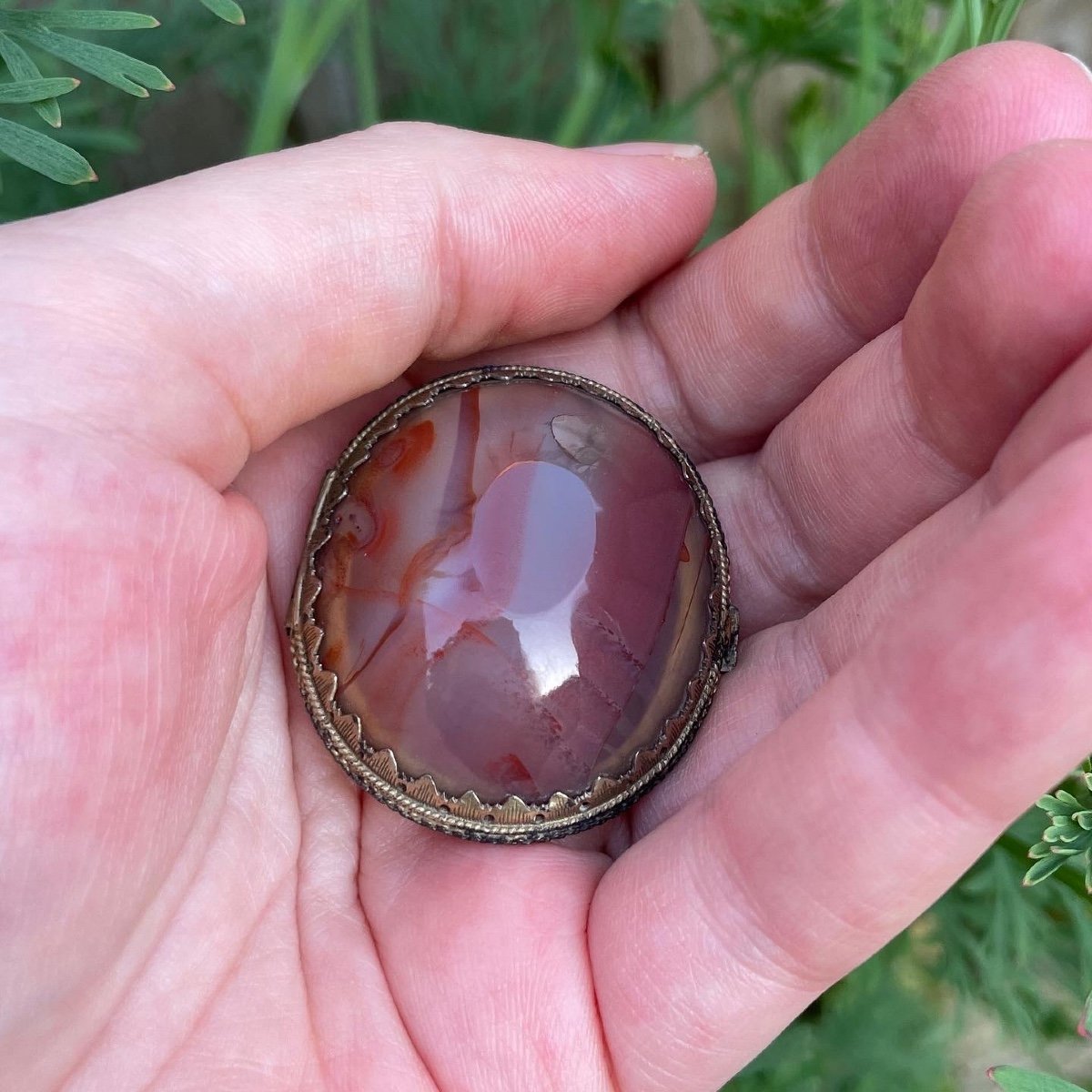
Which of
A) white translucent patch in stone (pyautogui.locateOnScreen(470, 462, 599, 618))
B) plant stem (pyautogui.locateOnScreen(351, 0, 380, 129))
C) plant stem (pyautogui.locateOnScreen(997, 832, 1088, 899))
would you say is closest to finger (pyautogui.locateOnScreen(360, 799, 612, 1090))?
white translucent patch in stone (pyautogui.locateOnScreen(470, 462, 599, 618))

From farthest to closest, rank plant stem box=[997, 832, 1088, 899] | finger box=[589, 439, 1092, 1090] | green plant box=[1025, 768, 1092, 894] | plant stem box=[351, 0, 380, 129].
→ plant stem box=[351, 0, 380, 129] < plant stem box=[997, 832, 1088, 899] < green plant box=[1025, 768, 1092, 894] < finger box=[589, 439, 1092, 1090]

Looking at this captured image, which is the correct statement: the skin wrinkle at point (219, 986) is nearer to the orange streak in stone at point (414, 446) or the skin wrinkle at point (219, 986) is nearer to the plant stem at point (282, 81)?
the orange streak in stone at point (414, 446)

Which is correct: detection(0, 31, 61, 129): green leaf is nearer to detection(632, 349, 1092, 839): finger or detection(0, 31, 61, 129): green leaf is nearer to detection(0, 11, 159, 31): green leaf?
detection(0, 11, 159, 31): green leaf

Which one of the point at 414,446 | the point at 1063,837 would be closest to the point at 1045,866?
the point at 1063,837

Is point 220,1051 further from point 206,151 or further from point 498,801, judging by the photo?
point 206,151

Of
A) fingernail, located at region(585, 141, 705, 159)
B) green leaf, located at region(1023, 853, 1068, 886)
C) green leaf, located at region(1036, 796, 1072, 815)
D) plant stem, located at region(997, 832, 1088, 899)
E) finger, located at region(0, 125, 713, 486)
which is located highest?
fingernail, located at region(585, 141, 705, 159)

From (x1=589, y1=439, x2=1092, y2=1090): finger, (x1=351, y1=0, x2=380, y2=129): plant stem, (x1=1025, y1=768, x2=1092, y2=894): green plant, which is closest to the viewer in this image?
(x1=589, y1=439, x2=1092, y2=1090): finger

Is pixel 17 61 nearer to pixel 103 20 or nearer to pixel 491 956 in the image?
pixel 103 20
